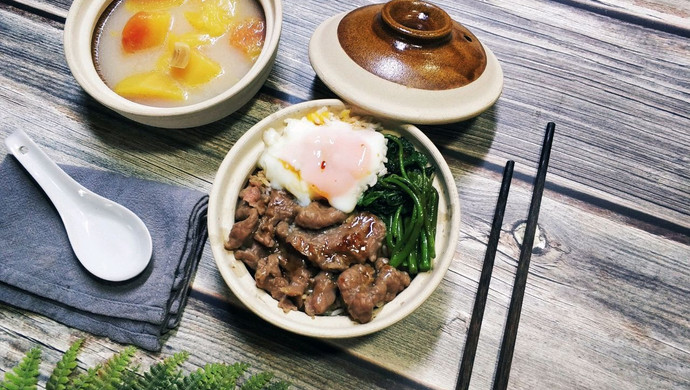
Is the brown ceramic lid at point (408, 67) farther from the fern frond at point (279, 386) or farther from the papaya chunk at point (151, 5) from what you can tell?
the fern frond at point (279, 386)

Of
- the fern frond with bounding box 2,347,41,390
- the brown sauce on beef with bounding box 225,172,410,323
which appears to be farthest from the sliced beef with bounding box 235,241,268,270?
the fern frond with bounding box 2,347,41,390

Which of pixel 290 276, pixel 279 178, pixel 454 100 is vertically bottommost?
pixel 290 276

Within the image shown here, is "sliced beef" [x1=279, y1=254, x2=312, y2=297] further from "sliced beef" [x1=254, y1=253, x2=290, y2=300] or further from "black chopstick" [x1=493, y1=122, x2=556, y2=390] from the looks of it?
"black chopstick" [x1=493, y1=122, x2=556, y2=390]

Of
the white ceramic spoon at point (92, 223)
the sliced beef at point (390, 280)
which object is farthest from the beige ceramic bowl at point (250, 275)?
the white ceramic spoon at point (92, 223)

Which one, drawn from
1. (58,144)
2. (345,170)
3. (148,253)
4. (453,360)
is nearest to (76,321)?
(148,253)

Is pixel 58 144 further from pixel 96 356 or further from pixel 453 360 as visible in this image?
pixel 453 360

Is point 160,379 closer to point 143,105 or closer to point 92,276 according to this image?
point 92,276

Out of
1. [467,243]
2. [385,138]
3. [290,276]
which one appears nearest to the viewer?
[290,276]
